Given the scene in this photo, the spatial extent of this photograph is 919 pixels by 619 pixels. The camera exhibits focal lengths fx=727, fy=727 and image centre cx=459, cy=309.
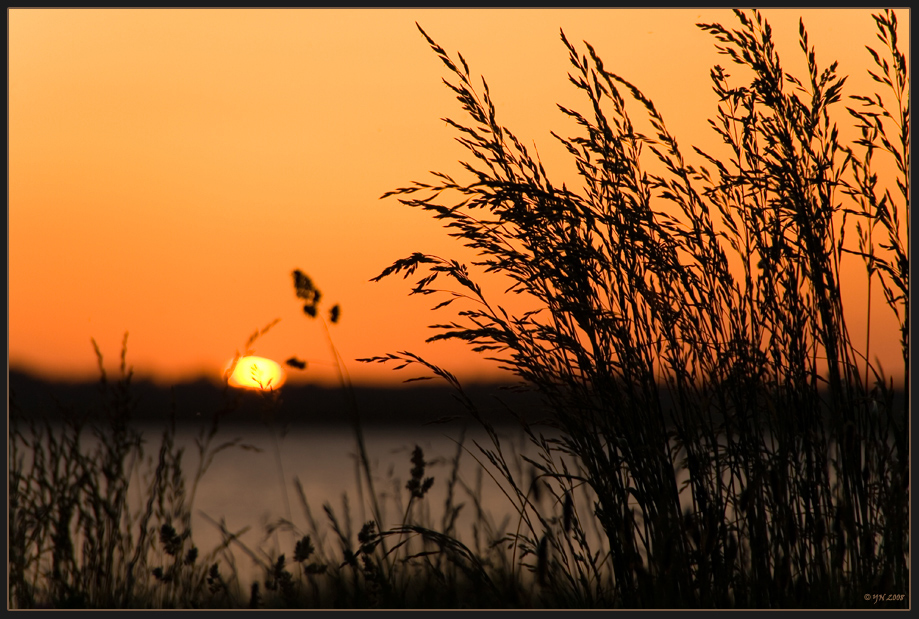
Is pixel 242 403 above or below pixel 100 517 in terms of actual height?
above

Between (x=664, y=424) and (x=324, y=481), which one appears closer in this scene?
(x=664, y=424)

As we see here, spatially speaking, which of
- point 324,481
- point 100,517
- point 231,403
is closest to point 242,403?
point 231,403

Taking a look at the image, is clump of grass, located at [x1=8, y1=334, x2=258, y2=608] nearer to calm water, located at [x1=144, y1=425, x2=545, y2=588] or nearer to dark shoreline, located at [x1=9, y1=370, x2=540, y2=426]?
dark shoreline, located at [x1=9, y1=370, x2=540, y2=426]

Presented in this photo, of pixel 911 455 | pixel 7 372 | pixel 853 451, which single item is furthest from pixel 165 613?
pixel 911 455

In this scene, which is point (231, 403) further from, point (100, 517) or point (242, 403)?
point (100, 517)

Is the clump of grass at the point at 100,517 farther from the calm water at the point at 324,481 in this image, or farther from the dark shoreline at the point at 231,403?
the calm water at the point at 324,481

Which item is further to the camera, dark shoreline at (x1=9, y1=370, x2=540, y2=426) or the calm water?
the calm water

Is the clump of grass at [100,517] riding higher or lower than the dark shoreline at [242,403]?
lower

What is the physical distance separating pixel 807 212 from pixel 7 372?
2.33m

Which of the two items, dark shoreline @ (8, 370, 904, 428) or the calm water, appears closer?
dark shoreline @ (8, 370, 904, 428)

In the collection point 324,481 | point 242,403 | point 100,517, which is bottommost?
point 324,481

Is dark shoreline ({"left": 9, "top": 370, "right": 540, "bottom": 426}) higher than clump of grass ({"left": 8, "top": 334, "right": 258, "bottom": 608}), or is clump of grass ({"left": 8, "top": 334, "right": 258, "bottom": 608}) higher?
dark shoreline ({"left": 9, "top": 370, "right": 540, "bottom": 426})

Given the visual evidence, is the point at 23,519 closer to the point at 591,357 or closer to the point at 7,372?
the point at 7,372

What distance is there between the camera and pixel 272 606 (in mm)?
2254
